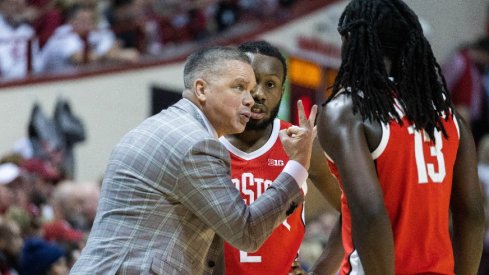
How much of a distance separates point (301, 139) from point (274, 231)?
873 mm

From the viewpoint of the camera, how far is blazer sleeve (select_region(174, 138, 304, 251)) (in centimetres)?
372

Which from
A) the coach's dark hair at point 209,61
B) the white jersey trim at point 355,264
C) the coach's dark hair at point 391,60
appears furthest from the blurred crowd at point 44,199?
the coach's dark hair at point 391,60

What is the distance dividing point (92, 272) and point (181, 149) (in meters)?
0.59

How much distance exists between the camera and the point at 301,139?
3.96 m

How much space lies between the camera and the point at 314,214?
1205 cm

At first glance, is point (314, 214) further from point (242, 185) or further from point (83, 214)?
point (242, 185)

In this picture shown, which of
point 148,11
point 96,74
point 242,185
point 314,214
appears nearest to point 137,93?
point 96,74

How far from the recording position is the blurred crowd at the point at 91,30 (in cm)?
1086

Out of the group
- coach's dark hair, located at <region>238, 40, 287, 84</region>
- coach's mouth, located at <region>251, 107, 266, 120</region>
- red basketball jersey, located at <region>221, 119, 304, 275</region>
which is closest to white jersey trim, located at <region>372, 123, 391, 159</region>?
red basketball jersey, located at <region>221, 119, 304, 275</region>

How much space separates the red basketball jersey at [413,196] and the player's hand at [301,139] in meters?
0.44

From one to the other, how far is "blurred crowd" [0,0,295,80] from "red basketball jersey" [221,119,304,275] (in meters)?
6.34

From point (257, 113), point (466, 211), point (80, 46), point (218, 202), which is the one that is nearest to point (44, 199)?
point (80, 46)

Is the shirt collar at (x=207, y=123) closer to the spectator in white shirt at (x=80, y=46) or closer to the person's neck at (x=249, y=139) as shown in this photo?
the person's neck at (x=249, y=139)

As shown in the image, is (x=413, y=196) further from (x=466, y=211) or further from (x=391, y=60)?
(x=391, y=60)
